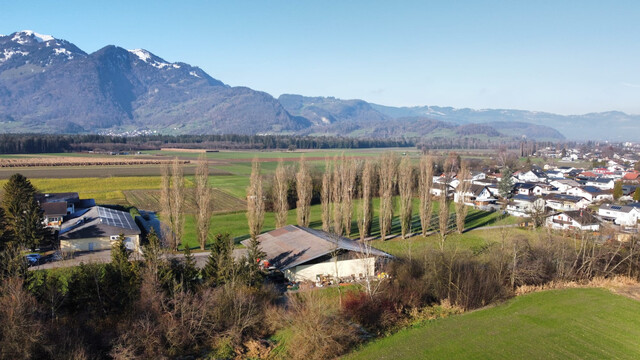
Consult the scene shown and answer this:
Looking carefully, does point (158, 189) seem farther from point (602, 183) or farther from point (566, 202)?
point (602, 183)

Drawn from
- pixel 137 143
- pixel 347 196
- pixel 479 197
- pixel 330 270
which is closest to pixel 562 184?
pixel 479 197

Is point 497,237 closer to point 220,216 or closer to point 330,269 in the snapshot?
point 330,269

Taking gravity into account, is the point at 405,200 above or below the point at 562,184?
above

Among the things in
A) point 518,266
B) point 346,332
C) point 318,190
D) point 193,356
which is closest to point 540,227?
point 518,266

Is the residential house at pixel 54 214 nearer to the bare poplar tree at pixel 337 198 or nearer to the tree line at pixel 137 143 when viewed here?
the bare poplar tree at pixel 337 198

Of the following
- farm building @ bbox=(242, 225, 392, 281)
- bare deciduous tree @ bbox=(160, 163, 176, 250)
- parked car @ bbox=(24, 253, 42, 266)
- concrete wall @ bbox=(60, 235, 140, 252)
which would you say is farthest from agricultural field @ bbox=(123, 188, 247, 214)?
farm building @ bbox=(242, 225, 392, 281)

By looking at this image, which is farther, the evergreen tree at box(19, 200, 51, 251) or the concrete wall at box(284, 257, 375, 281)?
the evergreen tree at box(19, 200, 51, 251)

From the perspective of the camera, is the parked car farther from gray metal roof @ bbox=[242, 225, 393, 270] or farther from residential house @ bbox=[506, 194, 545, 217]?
residential house @ bbox=[506, 194, 545, 217]
